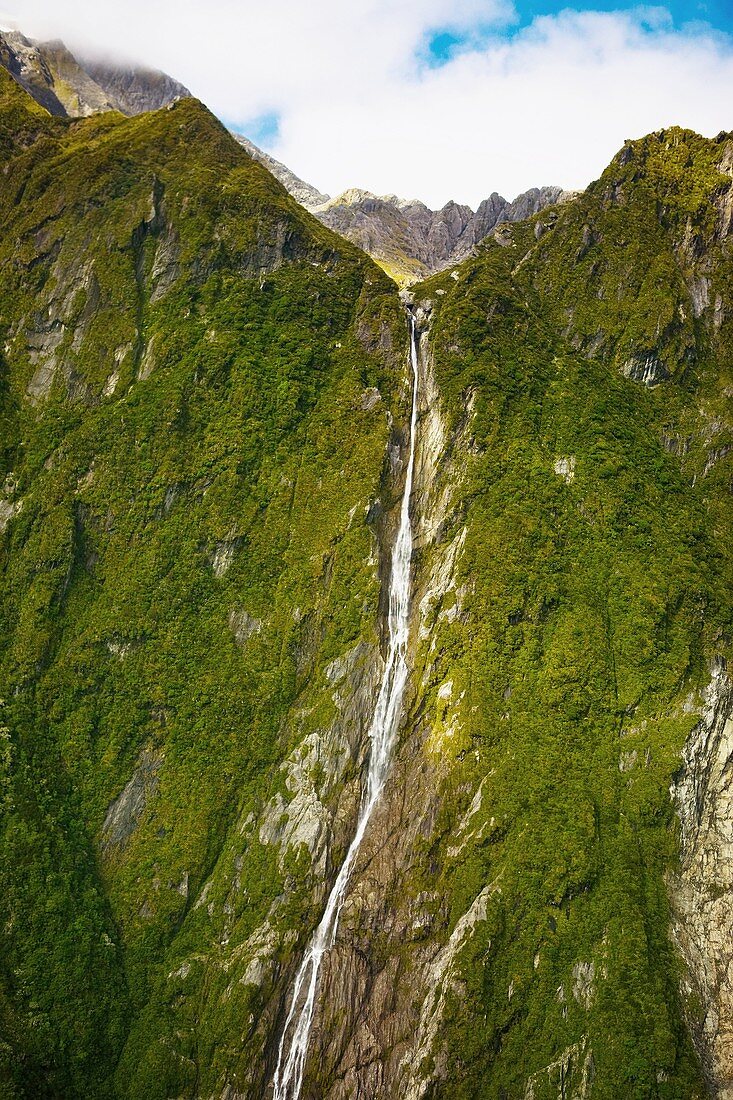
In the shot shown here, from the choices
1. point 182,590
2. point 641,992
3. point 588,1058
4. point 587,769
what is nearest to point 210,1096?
point 588,1058

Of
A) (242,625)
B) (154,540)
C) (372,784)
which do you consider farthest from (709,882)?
(154,540)

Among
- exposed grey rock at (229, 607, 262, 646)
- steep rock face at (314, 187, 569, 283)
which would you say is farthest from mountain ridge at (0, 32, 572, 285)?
exposed grey rock at (229, 607, 262, 646)

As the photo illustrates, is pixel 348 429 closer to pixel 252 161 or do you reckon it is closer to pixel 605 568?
pixel 605 568

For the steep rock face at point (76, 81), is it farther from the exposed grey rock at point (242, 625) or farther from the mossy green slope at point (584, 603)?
the exposed grey rock at point (242, 625)

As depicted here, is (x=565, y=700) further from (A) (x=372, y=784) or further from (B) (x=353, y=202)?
(B) (x=353, y=202)

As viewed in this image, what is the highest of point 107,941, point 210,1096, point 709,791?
point 709,791
